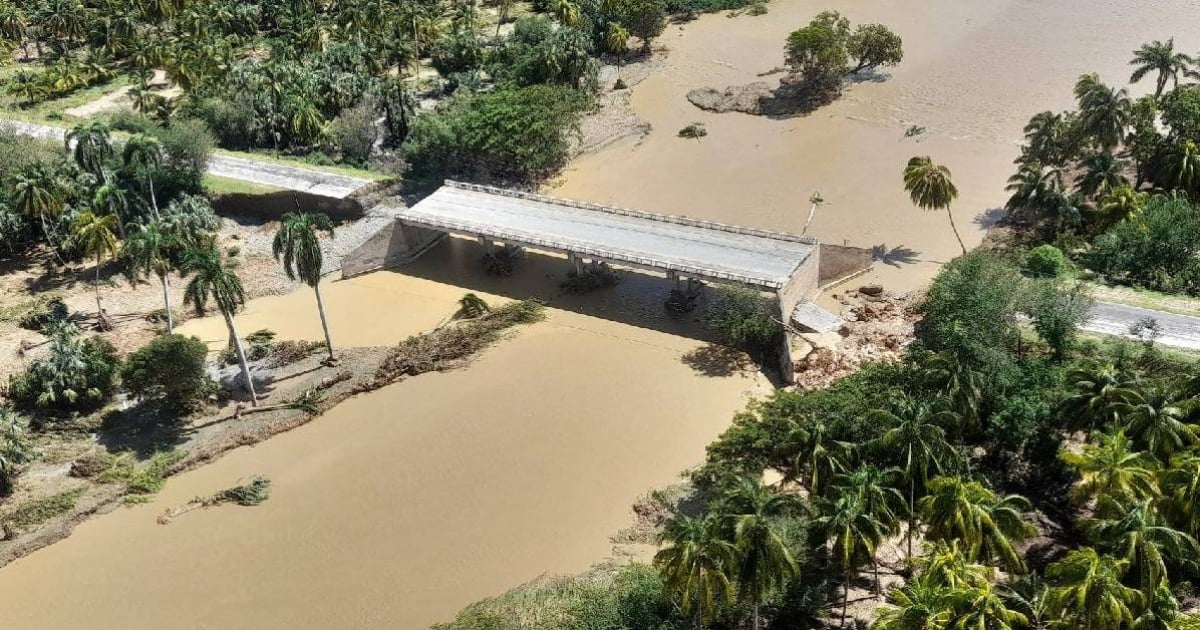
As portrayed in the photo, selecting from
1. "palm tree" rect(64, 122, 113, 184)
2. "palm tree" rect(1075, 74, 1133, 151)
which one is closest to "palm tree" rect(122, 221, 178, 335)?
"palm tree" rect(64, 122, 113, 184)

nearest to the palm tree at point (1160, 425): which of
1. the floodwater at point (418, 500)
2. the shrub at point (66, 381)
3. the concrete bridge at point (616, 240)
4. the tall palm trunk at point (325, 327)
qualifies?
the concrete bridge at point (616, 240)

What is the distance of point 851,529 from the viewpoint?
27.1 m

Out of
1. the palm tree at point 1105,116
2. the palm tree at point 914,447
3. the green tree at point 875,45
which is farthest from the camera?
the green tree at point 875,45

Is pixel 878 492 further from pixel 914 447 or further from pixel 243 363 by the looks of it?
pixel 243 363

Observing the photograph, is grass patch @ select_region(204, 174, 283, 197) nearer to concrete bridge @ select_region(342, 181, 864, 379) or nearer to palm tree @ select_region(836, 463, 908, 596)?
concrete bridge @ select_region(342, 181, 864, 379)

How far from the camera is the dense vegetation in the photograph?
44.6 metres

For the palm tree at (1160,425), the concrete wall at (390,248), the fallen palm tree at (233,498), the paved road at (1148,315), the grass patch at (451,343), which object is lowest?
the fallen palm tree at (233,498)

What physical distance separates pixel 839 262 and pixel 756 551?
85.0 ft

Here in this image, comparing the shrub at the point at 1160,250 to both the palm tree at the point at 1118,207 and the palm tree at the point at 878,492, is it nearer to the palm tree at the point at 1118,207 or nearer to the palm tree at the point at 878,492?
the palm tree at the point at 1118,207

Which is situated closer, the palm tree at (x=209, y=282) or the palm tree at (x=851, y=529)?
the palm tree at (x=851, y=529)

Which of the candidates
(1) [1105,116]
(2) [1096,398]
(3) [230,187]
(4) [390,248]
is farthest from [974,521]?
(3) [230,187]

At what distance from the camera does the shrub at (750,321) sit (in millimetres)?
43375

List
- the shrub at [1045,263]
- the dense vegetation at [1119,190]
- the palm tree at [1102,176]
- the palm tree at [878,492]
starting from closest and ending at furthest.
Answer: the palm tree at [878,492] < the dense vegetation at [1119,190] < the shrub at [1045,263] < the palm tree at [1102,176]

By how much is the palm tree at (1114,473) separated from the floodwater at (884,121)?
20.1 metres
